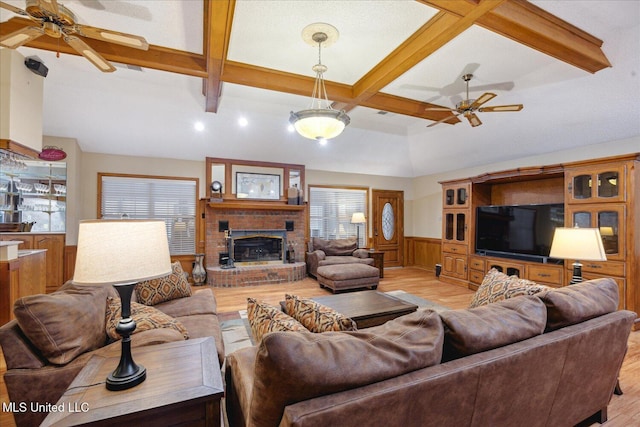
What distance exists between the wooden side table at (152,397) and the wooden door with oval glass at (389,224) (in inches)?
258

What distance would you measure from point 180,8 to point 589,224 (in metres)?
5.36

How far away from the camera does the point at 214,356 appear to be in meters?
1.44

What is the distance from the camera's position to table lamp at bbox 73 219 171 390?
3.57 feet

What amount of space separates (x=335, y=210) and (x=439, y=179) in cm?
273

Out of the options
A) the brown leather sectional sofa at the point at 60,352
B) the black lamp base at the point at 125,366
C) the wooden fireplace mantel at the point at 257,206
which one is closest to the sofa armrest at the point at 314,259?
the wooden fireplace mantel at the point at 257,206

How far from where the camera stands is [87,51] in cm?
243

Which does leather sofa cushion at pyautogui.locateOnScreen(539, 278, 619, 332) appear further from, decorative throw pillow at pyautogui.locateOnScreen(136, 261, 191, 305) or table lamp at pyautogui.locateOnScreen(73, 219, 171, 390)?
decorative throw pillow at pyautogui.locateOnScreen(136, 261, 191, 305)

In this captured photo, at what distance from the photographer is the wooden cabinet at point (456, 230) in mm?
5680

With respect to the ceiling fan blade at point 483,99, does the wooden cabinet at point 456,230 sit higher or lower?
lower

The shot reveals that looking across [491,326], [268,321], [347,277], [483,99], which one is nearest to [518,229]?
[483,99]

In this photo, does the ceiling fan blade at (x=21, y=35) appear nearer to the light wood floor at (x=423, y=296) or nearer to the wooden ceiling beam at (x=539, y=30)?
the light wood floor at (x=423, y=296)

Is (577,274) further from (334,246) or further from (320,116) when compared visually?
(334,246)

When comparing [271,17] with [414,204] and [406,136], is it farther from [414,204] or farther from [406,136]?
[414,204]

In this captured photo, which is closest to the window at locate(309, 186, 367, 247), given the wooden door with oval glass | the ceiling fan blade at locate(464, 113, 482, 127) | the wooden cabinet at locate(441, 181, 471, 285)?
the wooden door with oval glass
